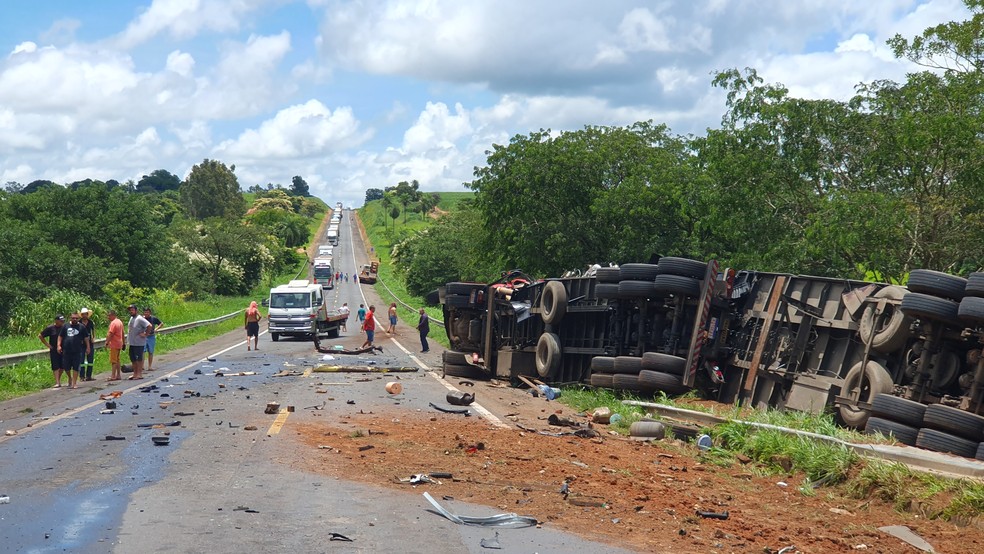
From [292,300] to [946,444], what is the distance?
3213cm

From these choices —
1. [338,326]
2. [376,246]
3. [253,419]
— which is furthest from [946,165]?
[376,246]

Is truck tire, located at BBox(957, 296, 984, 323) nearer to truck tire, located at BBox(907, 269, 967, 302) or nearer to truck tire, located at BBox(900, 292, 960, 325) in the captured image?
truck tire, located at BBox(900, 292, 960, 325)

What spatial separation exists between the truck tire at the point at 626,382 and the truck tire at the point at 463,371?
6146 mm

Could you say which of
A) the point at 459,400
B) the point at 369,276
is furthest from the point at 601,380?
the point at 369,276

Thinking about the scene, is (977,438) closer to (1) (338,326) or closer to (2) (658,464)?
(2) (658,464)

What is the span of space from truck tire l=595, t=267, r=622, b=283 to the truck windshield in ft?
77.8

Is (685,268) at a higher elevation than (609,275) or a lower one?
higher

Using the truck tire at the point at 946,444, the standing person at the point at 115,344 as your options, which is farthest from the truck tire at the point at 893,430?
the standing person at the point at 115,344

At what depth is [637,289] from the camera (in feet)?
53.0

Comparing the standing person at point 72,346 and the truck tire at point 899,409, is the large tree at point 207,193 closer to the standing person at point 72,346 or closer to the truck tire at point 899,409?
the standing person at point 72,346

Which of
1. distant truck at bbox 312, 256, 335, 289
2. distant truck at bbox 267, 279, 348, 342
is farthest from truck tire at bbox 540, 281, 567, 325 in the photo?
distant truck at bbox 312, 256, 335, 289

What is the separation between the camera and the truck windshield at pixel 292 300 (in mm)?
39344

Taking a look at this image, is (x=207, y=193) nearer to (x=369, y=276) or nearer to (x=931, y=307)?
(x=369, y=276)

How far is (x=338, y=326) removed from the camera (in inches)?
A: 1703
